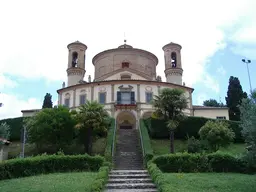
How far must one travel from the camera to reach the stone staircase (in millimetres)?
15578

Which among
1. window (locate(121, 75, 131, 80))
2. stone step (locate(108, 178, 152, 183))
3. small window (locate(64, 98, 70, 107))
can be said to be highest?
window (locate(121, 75, 131, 80))

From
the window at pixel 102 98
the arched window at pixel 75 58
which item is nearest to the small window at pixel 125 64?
the window at pixel 102 98

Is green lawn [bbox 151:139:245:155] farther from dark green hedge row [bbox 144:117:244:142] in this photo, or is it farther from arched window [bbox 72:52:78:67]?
arched window [bbox 72:52:78:67]

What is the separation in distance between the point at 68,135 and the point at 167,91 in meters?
10.3

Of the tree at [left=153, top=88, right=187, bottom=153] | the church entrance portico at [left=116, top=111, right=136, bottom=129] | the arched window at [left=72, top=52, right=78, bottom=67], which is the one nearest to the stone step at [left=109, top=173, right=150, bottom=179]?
the tree at [left=153, top=88, right=187, bottom=153]

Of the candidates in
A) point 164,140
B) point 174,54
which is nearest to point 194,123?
point 164,140

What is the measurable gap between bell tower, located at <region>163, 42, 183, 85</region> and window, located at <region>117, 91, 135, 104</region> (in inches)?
425

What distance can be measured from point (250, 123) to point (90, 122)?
54.6ft

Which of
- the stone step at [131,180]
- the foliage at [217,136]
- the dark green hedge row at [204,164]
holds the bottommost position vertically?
the stone step at [131,180]

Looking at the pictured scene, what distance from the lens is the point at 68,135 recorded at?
29891 mm

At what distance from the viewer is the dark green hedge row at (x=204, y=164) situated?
20438mm

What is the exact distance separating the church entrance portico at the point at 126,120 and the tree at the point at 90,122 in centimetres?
1191

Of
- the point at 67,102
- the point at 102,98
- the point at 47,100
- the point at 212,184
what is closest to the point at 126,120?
the point at 102,98

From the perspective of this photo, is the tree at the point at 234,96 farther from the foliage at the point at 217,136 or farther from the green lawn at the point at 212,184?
the green lawn at the point at 212,184
